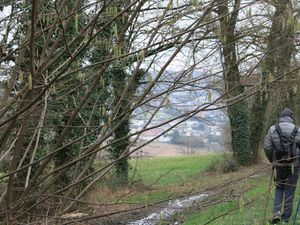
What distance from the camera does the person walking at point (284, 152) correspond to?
895 centimetres

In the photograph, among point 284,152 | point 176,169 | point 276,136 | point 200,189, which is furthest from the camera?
point 176,169

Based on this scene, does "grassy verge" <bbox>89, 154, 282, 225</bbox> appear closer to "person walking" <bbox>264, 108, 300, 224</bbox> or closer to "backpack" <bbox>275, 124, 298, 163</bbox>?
"person walking" <bbox>264, 108, 300, 224</bbox>

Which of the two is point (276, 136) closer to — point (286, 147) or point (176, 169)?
point (286, 147)

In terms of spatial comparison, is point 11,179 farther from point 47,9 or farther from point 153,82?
point 47,9

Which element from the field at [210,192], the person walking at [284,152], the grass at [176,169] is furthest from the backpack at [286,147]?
the grass at [176,169]

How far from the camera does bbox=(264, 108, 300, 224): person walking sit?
895cm

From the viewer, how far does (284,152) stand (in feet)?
29.3

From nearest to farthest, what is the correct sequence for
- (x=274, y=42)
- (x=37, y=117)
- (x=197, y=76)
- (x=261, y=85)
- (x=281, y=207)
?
(x=261, y=85) < (x=197, y=76) < (x=274, y=42) < (x=37, y=117) < (x=281, y=207)

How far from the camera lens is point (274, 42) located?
5.04m

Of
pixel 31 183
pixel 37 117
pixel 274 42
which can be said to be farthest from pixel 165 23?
pixel 37 117

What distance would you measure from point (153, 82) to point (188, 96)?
119cm

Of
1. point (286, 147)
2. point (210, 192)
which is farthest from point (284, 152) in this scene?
point (210, 192)

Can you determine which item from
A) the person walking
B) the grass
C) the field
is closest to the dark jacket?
the person walking

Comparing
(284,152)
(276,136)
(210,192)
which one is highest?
(276,136)
